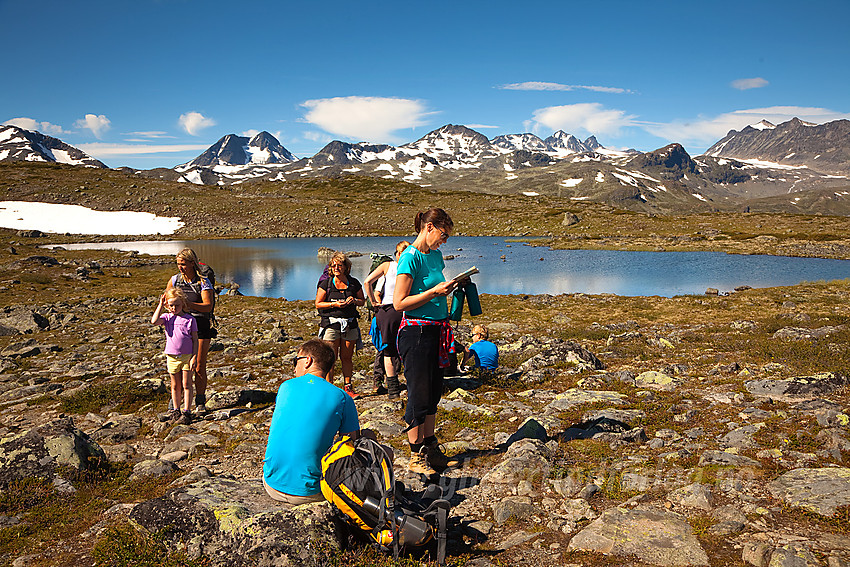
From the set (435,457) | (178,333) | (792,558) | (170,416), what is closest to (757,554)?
(792,558)

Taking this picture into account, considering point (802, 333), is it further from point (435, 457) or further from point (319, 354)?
point (319, 354)

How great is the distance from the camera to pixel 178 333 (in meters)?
9.54

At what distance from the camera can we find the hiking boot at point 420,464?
701 cm

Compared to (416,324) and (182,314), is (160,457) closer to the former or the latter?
(182,314)

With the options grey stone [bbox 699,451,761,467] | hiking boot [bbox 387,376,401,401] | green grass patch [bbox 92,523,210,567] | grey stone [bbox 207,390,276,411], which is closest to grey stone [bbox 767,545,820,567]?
grey stone [bbox 699,451,761,467]

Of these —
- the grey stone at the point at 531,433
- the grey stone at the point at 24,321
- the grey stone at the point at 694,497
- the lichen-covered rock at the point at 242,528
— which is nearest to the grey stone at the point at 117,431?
the lichen-covered rock at the point at 242,528

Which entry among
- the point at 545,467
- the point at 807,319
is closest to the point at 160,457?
the point at 545,467

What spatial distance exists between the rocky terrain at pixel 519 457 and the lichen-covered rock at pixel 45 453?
27mm

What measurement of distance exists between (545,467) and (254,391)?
7.91 meters

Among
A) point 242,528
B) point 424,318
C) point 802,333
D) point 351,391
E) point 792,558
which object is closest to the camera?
point 792,558

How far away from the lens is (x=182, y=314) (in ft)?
31.7

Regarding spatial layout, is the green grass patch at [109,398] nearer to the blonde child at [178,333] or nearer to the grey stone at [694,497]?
the blonde child at [178,333]

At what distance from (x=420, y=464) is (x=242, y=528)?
2.99m

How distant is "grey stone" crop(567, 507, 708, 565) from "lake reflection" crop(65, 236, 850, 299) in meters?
32.8
